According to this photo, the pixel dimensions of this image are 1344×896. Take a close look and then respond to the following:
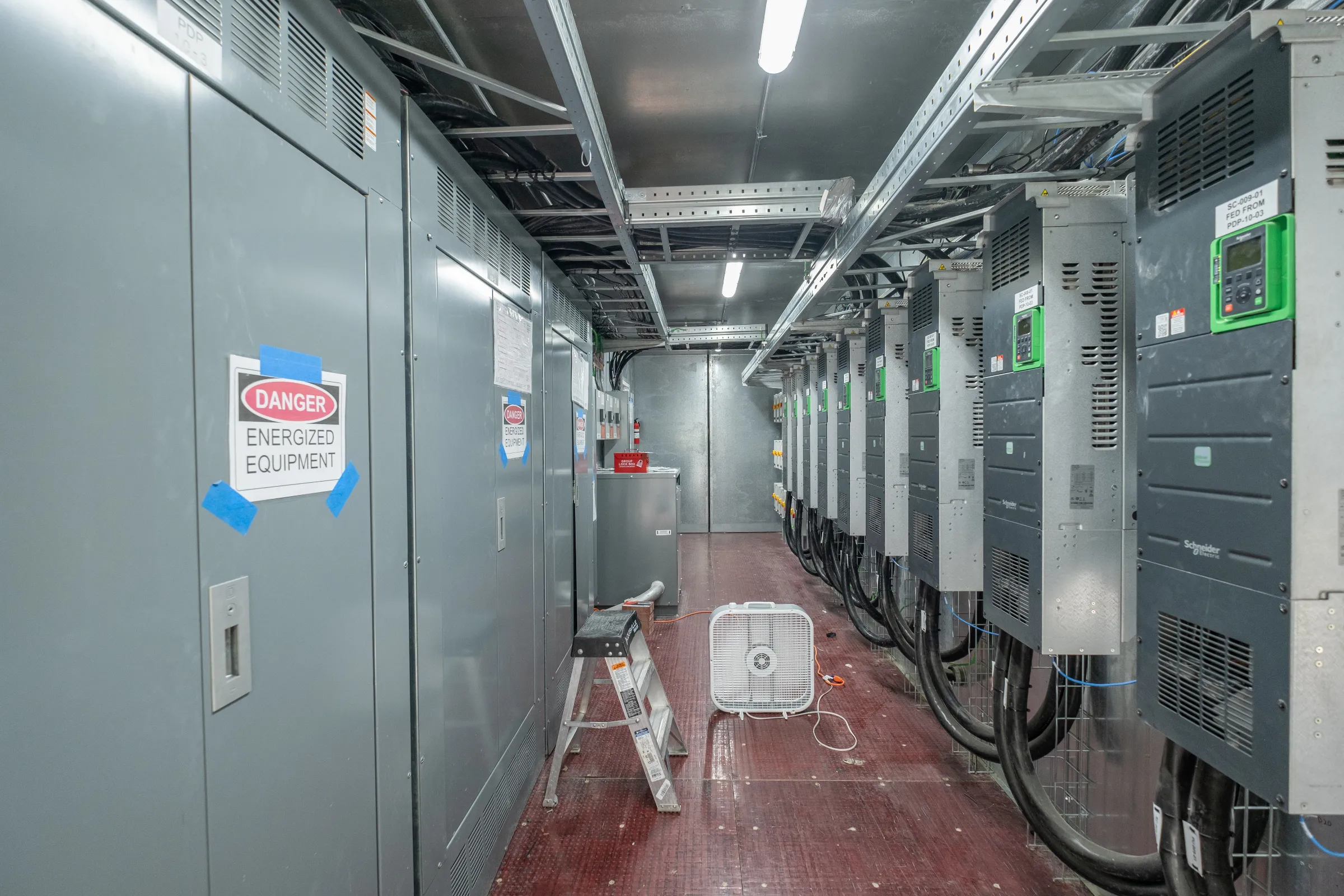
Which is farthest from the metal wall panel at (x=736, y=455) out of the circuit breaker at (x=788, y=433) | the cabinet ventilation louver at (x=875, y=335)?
the cabinet ventilation louver at (x=875, y=335)

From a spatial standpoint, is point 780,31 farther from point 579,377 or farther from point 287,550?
point 579,377

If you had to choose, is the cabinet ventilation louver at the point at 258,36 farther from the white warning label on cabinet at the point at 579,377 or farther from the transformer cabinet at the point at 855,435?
the transformer cabinet at the point at 855,435

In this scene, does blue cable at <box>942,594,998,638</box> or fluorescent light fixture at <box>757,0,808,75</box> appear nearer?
fluorescent light fixture at <box>757,0,808,75</box>

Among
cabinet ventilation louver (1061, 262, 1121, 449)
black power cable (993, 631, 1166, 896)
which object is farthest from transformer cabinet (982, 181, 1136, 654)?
black power cable (993, 631, 1166, 896)

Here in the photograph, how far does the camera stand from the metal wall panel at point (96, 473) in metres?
0.73

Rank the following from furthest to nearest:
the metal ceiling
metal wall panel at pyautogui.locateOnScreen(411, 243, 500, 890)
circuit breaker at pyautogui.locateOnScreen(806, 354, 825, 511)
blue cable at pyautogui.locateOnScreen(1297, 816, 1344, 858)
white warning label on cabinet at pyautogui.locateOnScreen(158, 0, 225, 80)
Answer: circuit breaker at pyautogui.locateOnScreen(806, 354, 825, 511) → metal wall panel at pyautogui.locateOnScreen(411, 243, 500, 890) → the metal ceiling → blue cable at pyautogui.locateOnScreen(1297, 816, 1344, 858) → white warning label on cabinet at pyautogui.locateOnScreen(158, 0, 225, 80)

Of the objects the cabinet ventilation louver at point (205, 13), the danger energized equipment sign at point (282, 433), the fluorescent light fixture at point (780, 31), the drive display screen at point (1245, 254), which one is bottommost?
the danger energized equipment sign at point (282, 433)

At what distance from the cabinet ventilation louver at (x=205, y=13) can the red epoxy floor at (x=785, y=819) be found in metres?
2.59

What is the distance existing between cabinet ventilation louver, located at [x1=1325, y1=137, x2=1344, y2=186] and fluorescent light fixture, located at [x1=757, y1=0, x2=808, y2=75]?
1.13m

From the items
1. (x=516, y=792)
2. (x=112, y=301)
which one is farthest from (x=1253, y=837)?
(x=112, y=301)

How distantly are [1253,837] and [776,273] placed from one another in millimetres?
5356

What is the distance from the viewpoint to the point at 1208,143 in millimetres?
1413

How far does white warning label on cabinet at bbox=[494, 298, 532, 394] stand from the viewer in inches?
97.1

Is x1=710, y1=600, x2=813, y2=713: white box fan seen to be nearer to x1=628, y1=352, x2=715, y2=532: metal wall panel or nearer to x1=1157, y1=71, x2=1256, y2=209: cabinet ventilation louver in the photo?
x1=1157, y1=71, x2=1256, y2=209: cabinet ventilation louver
